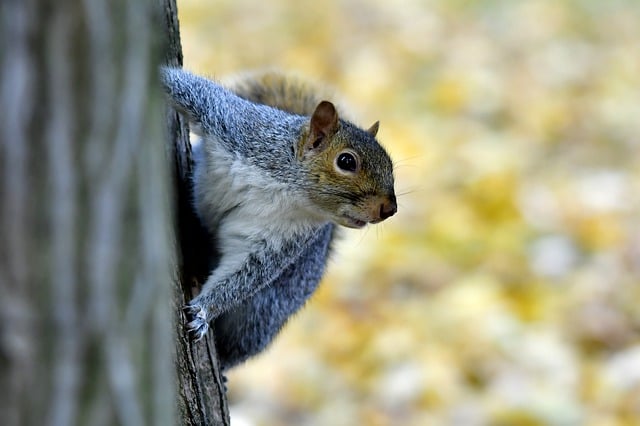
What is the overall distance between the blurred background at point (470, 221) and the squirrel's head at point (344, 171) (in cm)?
76

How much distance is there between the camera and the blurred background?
2.81 metres

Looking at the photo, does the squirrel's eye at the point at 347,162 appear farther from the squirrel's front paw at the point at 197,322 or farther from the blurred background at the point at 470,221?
the blurred background at the point at 470,221

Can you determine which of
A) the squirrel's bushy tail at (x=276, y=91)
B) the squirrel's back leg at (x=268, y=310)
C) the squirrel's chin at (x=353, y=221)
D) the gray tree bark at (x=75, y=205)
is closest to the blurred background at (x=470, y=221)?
the squirrel's back leg at (x=268, y=310)

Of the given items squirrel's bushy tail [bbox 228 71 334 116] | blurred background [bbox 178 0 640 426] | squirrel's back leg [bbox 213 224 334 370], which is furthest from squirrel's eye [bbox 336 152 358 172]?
blurred background [bbox 178 0 640 426]

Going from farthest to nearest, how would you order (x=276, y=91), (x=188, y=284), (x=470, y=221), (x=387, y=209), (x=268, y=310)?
(x=470, y=221)
(x=276, y=91)
(x=268, y=310)
(x=387, y=209)
(x=188, y=284)

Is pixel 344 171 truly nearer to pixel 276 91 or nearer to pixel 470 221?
pixel 276 91

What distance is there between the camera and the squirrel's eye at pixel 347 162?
1945 mm

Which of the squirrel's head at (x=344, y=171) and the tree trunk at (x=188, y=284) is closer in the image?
the tree trunk at (x=188, y=284)

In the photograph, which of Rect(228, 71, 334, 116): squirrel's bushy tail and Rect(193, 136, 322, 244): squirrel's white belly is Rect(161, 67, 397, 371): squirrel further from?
Rect(228, 71, 334, 116): squirrel's bushy tail

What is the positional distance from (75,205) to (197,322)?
0.81 metres

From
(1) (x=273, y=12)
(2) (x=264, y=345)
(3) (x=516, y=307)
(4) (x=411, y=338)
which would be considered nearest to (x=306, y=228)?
(2) (x=264, y=345)

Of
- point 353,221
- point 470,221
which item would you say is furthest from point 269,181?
point 470,221

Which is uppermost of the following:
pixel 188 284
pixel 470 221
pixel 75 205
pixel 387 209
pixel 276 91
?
pixel 470 221

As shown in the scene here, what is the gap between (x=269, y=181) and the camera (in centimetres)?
192
